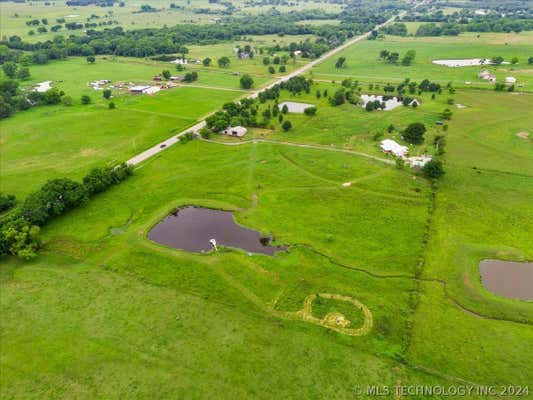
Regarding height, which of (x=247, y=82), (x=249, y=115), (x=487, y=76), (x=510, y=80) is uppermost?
(x=487, y=76)

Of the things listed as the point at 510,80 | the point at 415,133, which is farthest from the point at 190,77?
the point at 510,80

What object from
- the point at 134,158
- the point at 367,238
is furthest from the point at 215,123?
the point at 367,238

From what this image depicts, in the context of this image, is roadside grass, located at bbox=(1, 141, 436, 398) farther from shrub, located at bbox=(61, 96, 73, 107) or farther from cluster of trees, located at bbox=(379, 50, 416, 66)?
cluster of trees, located at bbox=(379, 50, 416, 66)

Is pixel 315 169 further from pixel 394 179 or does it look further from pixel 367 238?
pixel 367 238

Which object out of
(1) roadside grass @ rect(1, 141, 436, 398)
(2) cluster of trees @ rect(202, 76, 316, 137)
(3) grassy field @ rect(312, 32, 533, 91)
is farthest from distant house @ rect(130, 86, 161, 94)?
(1) roadside grass @ rect(1, 141, 436, 398)

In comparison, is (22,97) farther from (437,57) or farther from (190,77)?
(437,57)

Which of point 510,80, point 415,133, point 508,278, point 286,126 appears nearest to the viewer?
point 508,278

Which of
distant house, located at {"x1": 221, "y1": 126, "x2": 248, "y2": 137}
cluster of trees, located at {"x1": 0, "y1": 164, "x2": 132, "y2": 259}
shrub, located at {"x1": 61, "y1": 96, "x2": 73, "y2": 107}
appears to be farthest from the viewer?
shrub, located at {"x1": 61, "y1": 96, "x2": 73, "y2": 107}
